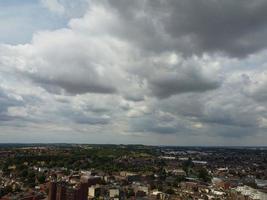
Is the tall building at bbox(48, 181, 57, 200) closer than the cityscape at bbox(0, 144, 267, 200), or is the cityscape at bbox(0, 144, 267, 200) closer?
A: the tall building at bbox(48, 181, 57, 200)

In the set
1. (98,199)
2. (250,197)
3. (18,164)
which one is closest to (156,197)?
(98,199)

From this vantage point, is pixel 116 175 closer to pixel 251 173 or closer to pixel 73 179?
pixel 73 179

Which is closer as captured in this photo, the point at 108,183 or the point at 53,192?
the point at 53,192

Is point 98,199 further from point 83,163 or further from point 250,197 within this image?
point 83,163

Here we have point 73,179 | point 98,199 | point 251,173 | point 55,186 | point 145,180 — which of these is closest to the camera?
point 55,186

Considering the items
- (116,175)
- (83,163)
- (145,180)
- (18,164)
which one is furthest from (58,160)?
(145,180)

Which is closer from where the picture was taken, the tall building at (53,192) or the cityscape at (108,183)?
the tall building at (53,192)

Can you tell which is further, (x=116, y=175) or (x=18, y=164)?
(x=18, y=164)

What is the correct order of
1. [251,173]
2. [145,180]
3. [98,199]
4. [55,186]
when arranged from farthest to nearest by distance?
[251,173], [145,180], [98,199], [55,186]

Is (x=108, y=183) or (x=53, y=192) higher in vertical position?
(x=53, y=192)
